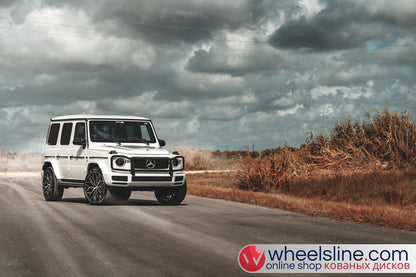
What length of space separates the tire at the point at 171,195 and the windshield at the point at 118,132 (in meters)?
1.63

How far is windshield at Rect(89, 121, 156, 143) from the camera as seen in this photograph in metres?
15.8

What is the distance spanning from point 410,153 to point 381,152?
1.20 metres

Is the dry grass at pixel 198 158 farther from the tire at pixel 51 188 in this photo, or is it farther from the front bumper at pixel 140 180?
the front bumper at pixel 140 180

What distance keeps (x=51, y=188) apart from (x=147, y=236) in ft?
26.0

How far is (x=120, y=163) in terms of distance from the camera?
14336mm

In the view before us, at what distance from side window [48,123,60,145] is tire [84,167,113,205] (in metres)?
2.73

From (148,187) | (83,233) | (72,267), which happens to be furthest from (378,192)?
(72,267)

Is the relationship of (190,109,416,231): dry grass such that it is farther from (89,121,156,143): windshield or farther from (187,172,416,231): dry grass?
(89,121,156,143): windshield

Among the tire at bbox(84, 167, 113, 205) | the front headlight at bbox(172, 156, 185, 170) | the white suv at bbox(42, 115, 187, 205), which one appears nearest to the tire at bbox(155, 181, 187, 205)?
the white suv at bbox(42, 115, 187, 205)

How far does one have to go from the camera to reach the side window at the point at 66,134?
54.2 feet

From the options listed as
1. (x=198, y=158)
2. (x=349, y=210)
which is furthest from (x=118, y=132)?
(x=198, y=158)

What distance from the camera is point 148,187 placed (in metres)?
14.6

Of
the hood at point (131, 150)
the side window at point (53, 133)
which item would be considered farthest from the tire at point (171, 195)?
the side window at point (53, 133)

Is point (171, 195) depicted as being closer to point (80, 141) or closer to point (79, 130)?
point (80, 141)
